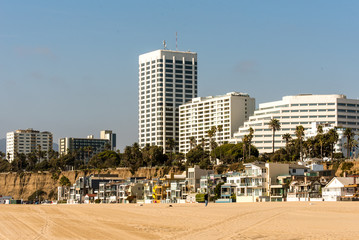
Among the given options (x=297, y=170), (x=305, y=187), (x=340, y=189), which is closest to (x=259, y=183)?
(x=297, y=170)

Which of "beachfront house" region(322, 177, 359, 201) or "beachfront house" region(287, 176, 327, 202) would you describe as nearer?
"beachfront house" region(322, 177, 359, 201)

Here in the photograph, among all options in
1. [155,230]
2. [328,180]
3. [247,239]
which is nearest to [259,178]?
[328,180]

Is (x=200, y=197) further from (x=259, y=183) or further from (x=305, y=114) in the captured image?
(x=305, y=114)

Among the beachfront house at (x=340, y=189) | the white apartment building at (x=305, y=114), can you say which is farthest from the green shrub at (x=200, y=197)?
the white apartment building at (x=305, y=114)

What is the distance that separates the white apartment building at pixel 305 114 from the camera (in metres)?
172

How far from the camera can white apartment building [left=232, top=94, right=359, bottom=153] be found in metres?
172

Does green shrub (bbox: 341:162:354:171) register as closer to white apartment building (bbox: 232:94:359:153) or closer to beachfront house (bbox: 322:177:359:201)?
beachfront house (bbox: 322:177:359:201)

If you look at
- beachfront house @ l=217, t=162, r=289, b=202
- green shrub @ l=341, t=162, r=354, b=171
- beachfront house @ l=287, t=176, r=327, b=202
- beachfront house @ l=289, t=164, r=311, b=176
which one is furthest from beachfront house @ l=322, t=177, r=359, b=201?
green shrub @ l=341, t=162, r=354, b=171

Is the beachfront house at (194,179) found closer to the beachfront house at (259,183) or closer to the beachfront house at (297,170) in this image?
the beachfront house at (259,183)

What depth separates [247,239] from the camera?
105 ft

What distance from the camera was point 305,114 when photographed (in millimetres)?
174500

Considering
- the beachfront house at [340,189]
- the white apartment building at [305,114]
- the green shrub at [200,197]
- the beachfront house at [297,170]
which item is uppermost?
the white apartment building at [305,114]

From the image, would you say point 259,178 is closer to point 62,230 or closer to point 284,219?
point 284,219

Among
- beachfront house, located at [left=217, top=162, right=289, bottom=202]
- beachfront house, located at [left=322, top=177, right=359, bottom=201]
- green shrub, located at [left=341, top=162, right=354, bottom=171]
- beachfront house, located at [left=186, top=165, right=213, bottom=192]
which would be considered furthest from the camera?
beachfront house, located at [left=186, top=165, right=213, bottom=192]
